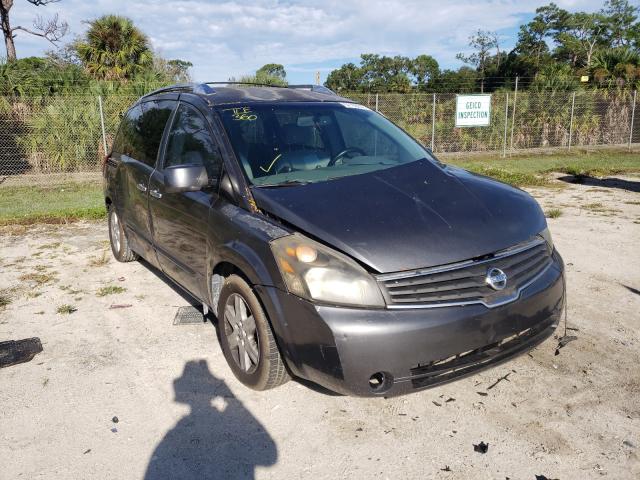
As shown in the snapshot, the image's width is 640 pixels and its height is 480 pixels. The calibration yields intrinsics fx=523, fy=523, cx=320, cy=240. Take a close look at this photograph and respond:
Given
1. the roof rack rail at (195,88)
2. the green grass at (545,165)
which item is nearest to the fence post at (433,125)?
the green grass at (545,165)

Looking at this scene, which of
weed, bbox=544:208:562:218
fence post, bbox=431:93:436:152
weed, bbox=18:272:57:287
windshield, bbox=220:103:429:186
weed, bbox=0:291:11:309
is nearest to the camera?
windshield, bbox=220:103:429:186

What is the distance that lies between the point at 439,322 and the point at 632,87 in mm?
26028

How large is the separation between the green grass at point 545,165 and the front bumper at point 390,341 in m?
9.07

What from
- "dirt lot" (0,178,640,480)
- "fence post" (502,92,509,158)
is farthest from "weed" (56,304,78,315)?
"fence post" (502,92,509,158)

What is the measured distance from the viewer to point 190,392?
3180 mm

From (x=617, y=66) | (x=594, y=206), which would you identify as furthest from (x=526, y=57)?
(x=594, y=206)

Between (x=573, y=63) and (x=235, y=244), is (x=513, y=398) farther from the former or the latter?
(x=573, y=63)

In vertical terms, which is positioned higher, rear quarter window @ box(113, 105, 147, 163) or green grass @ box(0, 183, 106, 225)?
rear quarter window @ box(113, 105, 147, 163)

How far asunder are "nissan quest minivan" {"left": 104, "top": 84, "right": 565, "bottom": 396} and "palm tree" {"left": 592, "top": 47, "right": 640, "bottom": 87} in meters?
23.9

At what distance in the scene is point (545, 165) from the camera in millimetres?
15008

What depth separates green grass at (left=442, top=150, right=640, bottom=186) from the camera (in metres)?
11.8

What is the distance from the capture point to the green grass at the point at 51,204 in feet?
27.7

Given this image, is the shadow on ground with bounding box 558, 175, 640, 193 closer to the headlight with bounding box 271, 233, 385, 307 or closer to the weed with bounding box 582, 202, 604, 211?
the weed with bounding box 582, 202, 604, 211

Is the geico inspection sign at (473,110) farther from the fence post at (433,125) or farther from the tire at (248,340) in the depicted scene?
the tire at (248,340)
